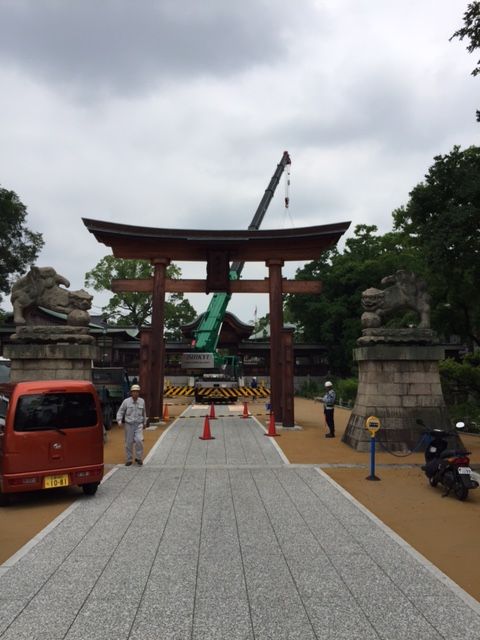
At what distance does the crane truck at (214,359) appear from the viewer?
28.4 m

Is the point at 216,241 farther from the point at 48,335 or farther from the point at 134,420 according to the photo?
the point at 134,420

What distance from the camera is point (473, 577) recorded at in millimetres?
4730

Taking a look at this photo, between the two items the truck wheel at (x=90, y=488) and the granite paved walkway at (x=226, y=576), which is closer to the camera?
the granite paved walkway at (x=226, y=576)

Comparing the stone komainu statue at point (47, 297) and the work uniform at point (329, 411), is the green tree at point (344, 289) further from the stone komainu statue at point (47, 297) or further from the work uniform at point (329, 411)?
the stone komainu statue at point (47, 297)

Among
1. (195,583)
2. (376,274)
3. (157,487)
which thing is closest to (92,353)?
(157,487)

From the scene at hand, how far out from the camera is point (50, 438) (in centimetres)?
732

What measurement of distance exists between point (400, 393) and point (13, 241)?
2308cm

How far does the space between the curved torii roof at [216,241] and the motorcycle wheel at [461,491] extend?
1207cm

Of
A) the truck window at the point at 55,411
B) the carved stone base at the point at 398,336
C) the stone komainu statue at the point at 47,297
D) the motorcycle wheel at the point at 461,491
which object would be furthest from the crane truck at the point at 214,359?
the motorcycle wheel at the point at 461,491

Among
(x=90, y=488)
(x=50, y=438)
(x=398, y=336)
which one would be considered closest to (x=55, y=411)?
(x=50, y=438)

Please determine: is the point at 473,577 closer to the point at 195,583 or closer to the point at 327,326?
the point at 195,583

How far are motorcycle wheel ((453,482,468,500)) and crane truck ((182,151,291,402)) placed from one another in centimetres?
1919

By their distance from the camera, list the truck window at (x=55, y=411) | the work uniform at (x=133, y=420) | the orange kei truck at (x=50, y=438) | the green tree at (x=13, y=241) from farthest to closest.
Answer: the green tree at (x=13, y=241) → the work uniform at (x=133, y=420) → the truck window at (x=55, y=411) → the orange kei truck at (x=50, y=438)

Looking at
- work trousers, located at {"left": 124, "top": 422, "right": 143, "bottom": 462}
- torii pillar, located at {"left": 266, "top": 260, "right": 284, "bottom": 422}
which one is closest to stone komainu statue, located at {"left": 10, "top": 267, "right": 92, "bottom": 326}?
work trousers, located at {"left": 124, "top": 422, "right": 143, "bottom": 462}
